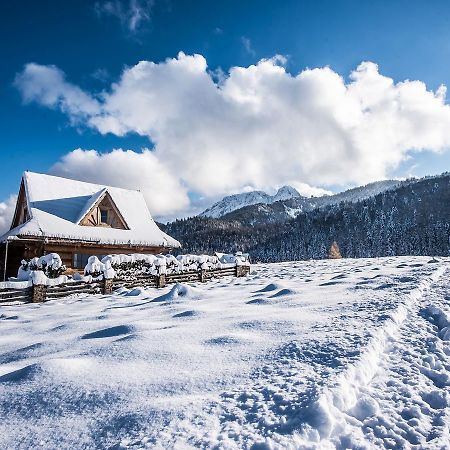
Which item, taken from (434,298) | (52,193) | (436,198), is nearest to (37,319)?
(434,298)

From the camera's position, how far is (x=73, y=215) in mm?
20406

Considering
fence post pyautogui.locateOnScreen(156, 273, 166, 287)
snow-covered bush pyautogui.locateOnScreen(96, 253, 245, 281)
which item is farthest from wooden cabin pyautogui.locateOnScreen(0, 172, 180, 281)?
fence post pyautogui.locateOnScreen(156, 273, 166, 287)

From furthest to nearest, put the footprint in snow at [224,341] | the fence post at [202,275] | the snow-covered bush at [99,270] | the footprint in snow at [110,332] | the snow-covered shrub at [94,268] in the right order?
the fence post at [202,275], the snow-covered shrub at [94,268], the snow-covered bush at [99,270], the footprint in snow at [110,332], the footprint in snow at [224,341]

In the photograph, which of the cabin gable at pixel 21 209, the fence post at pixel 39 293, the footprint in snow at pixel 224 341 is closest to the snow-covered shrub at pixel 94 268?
the fence post at pixel 39 293

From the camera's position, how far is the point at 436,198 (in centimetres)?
16838

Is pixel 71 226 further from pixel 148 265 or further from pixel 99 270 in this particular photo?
pixel 148 265

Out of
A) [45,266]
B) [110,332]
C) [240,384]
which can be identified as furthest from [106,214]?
[240,384]

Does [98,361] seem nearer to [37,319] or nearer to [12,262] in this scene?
[37,319]

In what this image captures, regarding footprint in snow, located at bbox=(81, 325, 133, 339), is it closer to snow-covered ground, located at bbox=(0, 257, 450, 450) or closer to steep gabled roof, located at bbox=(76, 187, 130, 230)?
snow-covered ground, located at bbox=(0, 257, 450, 450)

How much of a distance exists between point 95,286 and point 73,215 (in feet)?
24.7

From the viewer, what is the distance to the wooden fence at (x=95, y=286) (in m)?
12.2

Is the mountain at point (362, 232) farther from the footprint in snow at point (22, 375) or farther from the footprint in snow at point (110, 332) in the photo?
the footprint in snow at point (22, 375)

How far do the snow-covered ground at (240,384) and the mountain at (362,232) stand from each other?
4185 inches

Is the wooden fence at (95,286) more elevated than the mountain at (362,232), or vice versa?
the mountain at (362,232)
